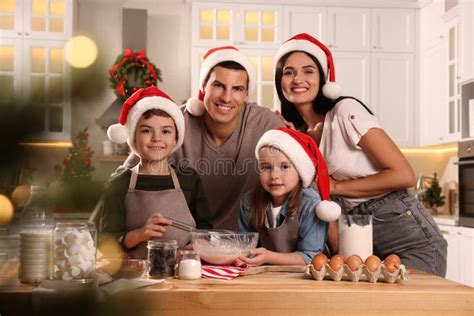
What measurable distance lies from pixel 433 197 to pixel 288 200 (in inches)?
139

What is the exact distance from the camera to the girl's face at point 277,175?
1.98m

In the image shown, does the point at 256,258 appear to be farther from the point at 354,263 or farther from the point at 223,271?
the point at 354,263

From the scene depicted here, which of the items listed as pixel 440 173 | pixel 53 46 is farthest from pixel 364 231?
pixel 440 173

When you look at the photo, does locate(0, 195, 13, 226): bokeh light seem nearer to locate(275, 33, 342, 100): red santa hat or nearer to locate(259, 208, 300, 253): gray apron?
locate(259, 208, 300, 253): gray apron

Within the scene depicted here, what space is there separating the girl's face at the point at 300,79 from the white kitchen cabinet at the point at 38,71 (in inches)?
79.3

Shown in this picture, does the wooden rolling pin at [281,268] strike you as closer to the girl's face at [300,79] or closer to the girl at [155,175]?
the girl at [155,175]

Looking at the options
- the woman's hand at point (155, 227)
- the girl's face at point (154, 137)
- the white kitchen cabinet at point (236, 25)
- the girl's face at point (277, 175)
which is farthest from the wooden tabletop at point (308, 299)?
the white kitchen cabinet at point (236, 25)

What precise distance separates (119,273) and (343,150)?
1.91 m

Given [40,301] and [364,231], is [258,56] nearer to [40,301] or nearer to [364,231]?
Result: [364,231]

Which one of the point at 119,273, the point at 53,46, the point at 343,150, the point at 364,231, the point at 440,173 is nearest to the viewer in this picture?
the point at 53,46

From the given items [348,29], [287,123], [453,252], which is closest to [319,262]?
[287,123]

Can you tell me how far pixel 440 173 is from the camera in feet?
19.1

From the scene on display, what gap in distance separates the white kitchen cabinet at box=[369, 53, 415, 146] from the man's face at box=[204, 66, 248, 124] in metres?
3.50

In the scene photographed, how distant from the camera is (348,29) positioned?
5.54 m
